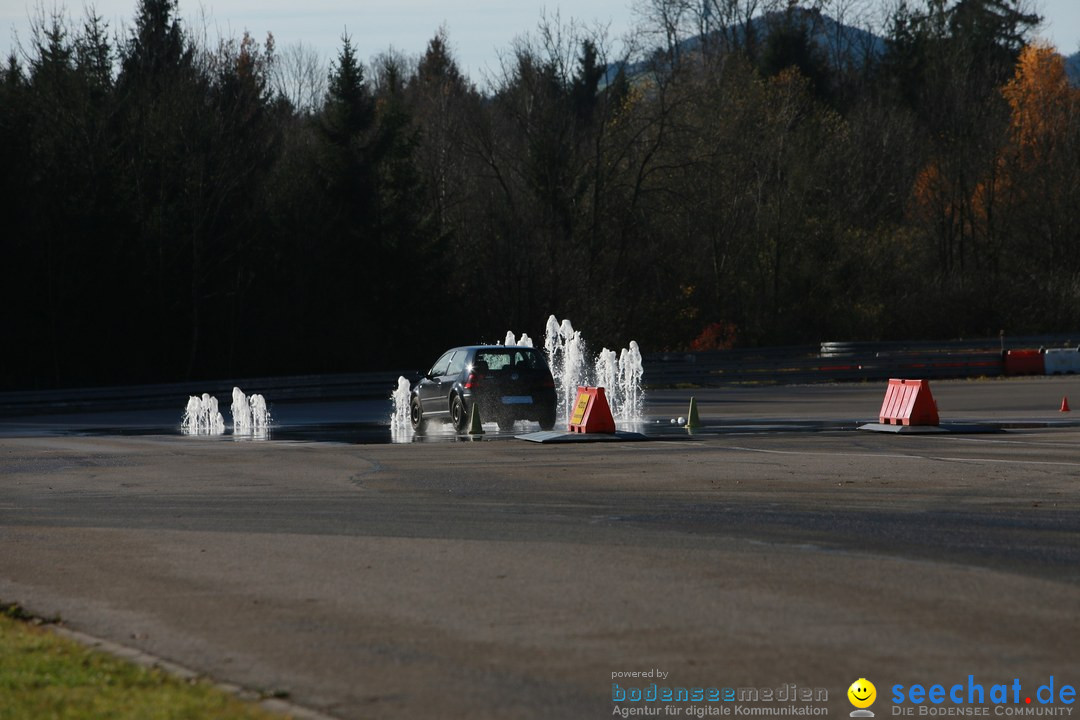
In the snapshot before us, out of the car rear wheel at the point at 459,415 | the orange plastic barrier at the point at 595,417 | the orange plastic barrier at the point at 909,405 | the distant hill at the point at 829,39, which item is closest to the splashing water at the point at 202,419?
the car rear wheel at the point at 459,415

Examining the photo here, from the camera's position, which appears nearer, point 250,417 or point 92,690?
point 92,690

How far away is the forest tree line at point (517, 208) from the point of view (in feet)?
151

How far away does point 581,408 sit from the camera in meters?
24.2

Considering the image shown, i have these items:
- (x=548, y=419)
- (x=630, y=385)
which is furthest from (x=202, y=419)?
(x=630, y=385)

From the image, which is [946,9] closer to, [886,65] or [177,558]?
[886,65]

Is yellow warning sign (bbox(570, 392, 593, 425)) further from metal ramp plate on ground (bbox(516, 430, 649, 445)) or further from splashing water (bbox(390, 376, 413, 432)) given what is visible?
splashing water (bbox(390, 376, 413, 432))

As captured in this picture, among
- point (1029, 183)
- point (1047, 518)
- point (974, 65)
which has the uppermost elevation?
point (974, 65)

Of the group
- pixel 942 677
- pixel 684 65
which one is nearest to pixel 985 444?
pixel 942 677

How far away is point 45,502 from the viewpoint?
1542cm

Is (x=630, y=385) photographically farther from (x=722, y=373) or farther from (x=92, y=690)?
(x=92, y=690)

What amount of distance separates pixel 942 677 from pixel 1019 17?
267 ft

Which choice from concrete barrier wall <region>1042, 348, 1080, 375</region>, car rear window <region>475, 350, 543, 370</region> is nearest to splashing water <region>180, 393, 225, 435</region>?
car rear window <region>475, 350, 543, 370</region>

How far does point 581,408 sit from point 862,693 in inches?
699

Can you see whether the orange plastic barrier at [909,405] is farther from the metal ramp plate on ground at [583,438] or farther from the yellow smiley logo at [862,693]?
the yellow smiley logo at [862,693]
